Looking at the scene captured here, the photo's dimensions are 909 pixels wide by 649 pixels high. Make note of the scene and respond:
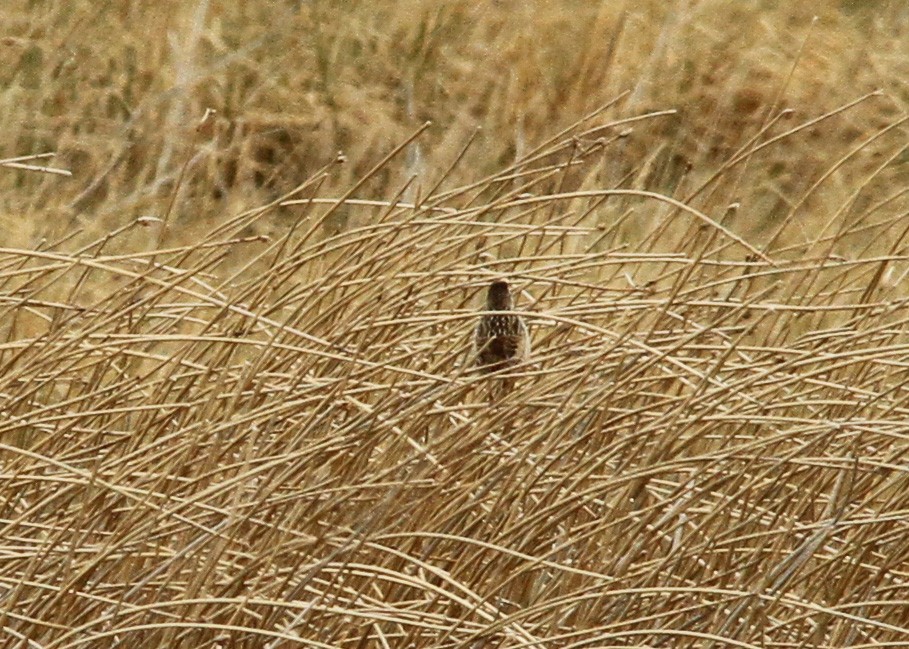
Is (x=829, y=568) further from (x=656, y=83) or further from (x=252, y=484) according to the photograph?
(x=656, y=83)

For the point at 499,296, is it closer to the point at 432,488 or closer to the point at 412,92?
the point at 432,488

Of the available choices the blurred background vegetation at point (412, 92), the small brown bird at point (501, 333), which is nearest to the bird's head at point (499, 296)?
the small brown bird at point (501, 333)

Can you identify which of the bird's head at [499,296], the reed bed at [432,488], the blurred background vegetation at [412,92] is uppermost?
the bird's head at [499,296]

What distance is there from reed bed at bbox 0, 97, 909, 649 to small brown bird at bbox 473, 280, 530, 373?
25 mm

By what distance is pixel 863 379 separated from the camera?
2.59 m

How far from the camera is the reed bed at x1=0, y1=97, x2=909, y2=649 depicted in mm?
2088

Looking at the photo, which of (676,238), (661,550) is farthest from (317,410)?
(676,238)

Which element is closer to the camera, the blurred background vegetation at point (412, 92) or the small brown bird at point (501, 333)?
the small brown bird at point (501, 333)

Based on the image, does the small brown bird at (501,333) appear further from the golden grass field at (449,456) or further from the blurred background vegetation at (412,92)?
the blurred background vegetation at (412,92)

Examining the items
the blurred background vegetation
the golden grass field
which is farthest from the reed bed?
the blurred background vegetation

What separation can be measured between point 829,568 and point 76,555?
0.82m

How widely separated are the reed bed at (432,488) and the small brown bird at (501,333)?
0.03m

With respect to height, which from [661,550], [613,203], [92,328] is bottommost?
[613,203]

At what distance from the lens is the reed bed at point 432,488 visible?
2.09 meters
